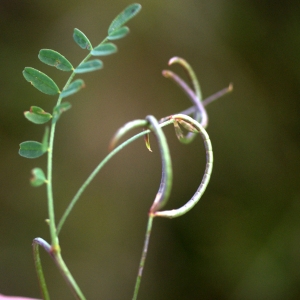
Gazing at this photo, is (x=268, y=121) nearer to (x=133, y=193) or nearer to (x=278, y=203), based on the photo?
(x=278, y=203)

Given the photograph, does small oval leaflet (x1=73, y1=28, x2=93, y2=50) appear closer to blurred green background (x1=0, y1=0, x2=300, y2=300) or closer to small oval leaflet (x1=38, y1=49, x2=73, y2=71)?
small oval leaflet (x1=38, y1=49, x2=73, y2=71)

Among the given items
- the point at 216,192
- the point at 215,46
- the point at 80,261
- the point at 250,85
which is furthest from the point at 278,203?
the point at 80,261

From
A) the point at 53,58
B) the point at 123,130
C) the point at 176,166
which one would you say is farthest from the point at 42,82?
the point at 176,166

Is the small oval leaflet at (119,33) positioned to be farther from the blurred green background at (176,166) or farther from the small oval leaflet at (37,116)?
the blurred green background at (176,166)

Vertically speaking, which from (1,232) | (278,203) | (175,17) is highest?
(175,17)

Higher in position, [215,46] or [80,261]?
[215,46]

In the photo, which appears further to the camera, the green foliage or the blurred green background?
the blurred green background

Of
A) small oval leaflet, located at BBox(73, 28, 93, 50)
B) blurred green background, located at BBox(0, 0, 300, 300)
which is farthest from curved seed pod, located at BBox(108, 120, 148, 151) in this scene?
blurred green background, located at BBox(0, 0, 300, 300)

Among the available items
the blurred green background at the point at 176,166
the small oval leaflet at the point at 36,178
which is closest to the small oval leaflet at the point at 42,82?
the small oval leaflet at the point at 36,178
